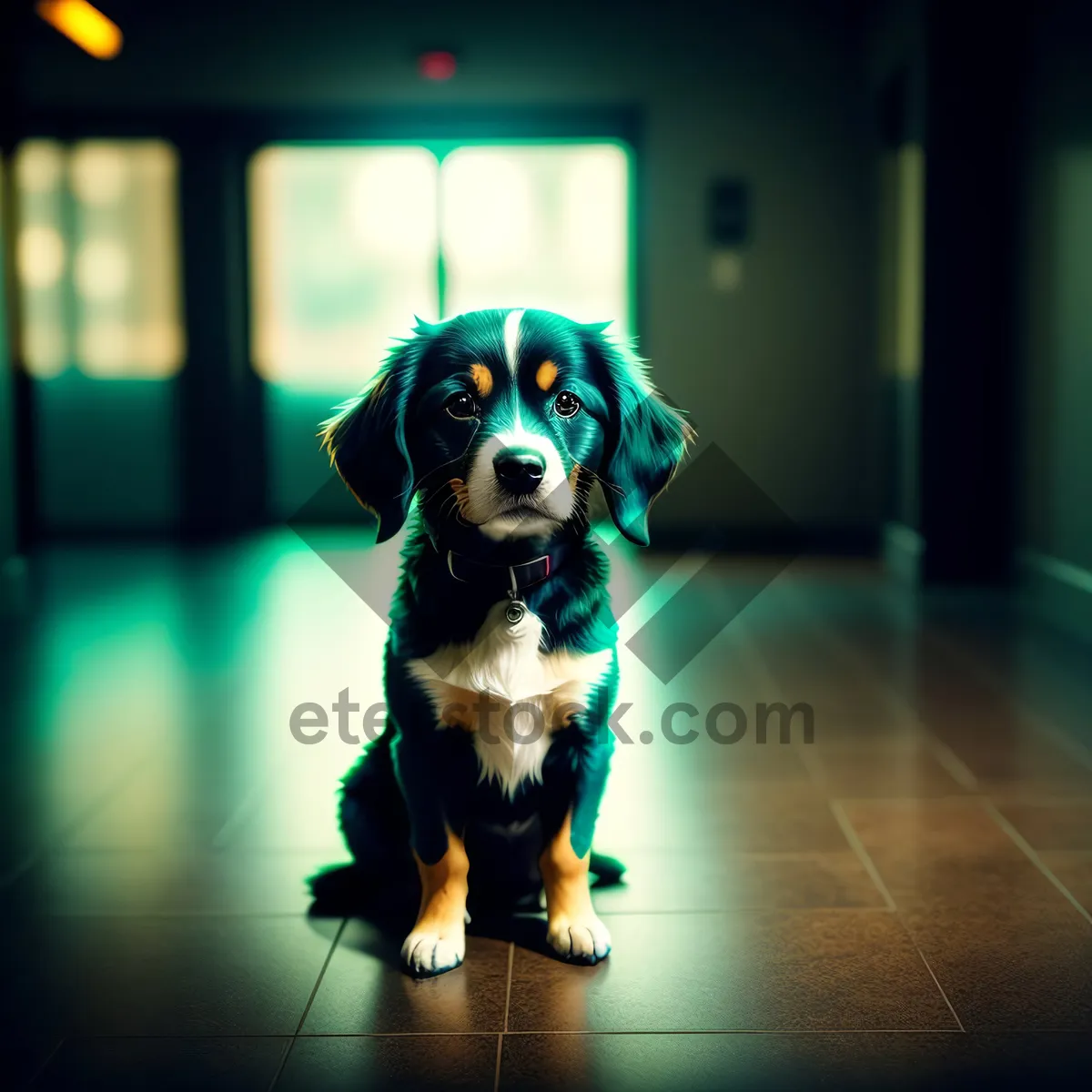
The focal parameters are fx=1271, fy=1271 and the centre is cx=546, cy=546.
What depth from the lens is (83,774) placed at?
2824 millimetres

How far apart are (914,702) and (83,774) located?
82.8 inches

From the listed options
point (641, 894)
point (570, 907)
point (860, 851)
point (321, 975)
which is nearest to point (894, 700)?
point (860, 851)

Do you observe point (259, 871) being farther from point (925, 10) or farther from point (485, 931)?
point (925, 10)

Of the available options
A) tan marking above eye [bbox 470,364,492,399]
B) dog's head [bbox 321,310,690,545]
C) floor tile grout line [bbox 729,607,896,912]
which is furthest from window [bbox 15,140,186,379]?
tan marking above eye [bbox 470,364,492,399]

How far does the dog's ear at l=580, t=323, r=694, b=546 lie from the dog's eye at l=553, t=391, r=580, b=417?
0.22 feet

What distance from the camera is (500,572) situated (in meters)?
1.69

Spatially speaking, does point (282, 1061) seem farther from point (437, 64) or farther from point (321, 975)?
point (437, 64)

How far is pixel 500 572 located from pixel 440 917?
51cm

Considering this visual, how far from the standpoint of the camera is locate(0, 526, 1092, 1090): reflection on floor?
1.59 m

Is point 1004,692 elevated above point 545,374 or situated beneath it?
situated beneath

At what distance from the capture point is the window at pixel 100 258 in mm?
7234

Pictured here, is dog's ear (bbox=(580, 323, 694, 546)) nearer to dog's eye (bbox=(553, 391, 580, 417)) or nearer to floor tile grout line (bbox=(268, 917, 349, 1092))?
dog's eye (bbox=(553, 391, 580, 417))

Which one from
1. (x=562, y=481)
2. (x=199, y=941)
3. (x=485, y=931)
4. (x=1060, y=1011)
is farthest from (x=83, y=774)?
(x=1060, y=1011)

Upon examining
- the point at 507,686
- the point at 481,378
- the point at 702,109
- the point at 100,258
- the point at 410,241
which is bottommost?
the point at 507,686
